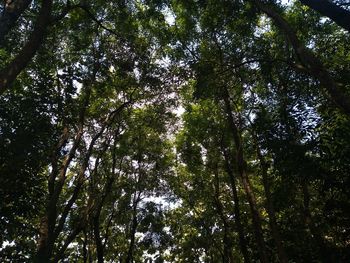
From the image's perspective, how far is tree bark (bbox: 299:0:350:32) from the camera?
22.6ft

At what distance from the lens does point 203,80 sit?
12.9 m

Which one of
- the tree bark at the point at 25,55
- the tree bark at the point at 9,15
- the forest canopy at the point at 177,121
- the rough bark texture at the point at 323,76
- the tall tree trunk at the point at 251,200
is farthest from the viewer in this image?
the tall tree trunk at the point at 251,200

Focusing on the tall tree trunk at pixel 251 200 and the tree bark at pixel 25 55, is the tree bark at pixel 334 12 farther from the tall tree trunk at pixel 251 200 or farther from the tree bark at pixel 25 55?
the tall tree trunk at pixel 251 200

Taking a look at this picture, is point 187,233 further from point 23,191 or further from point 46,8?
point 46,8

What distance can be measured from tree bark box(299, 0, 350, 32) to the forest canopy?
0.04m

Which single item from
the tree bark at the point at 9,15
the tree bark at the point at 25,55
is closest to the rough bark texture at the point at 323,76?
the tree bark at the point at 25,55

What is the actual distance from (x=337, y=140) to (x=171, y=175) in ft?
45.8

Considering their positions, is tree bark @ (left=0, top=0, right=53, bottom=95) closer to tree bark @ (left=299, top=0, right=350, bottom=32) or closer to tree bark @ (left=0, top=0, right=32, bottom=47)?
tree bark @ (left=0, top=0, right=32, bottom=47)

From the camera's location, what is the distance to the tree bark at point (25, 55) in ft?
22.1

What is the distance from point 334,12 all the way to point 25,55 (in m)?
5.92

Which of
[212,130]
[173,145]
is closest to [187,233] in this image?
[173,145]

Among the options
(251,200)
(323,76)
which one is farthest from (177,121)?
(323,76)

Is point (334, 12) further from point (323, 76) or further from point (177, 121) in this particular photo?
point (177, 121)

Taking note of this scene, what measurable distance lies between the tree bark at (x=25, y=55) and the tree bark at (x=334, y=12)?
553 centimetres
